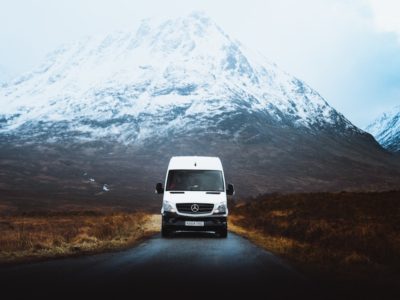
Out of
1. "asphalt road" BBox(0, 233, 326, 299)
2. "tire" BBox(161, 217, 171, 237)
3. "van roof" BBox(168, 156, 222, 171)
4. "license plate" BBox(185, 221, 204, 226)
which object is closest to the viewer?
"asphalt road" BBox(0, 233, 326, 299)

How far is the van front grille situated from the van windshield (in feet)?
2.73

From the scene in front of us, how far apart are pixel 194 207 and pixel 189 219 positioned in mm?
493

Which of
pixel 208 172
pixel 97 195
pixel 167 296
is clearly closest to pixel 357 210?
pixel 208 172

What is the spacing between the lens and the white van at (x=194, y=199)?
23766 millimetres

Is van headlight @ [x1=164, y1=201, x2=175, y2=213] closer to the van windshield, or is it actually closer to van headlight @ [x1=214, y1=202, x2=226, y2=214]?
the van windshield

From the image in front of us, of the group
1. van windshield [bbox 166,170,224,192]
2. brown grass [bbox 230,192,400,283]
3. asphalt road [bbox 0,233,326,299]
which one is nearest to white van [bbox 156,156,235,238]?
van windshield [bbox 166,170,224,192]

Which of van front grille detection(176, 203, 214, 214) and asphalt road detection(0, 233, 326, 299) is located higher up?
van front grille detection(176, 203, 214, 214)

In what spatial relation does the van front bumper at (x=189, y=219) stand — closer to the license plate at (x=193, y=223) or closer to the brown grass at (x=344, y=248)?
the license plate at (x=193, y=223)

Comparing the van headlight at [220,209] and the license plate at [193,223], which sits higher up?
the van headlight at [220,209]

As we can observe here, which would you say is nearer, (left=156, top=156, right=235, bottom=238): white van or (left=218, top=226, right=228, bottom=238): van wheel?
(left=156, top=156, right=235, bottom=238): white van

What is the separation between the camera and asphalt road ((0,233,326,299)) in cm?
1078

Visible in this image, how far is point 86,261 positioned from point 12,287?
14.8 feet

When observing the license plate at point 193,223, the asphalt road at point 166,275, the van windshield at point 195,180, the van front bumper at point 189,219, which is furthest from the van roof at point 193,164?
the asphalt road at point 166,275

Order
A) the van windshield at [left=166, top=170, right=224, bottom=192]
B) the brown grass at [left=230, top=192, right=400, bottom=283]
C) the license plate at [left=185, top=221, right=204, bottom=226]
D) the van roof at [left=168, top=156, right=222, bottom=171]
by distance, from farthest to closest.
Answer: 1. the van roof at [left=168, top=156, right=222, bottom=171]
2. the van windshield at [left=166, top=170, right=224, bottom=192]
3. the license plate at [left=185, top=221, right=204, bottom=226]
4. the brown grass at [left=230, top=192, right=400, bottom=283]
